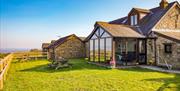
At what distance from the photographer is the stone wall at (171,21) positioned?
65.0 feet

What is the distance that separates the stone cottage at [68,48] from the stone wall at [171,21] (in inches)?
549

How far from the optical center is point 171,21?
20641mm

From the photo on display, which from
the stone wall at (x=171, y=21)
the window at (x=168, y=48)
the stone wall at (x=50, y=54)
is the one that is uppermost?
the stone wall at (x=171, y=21)

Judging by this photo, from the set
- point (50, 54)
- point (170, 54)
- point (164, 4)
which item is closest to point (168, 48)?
point (170, 54)

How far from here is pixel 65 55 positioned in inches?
1147

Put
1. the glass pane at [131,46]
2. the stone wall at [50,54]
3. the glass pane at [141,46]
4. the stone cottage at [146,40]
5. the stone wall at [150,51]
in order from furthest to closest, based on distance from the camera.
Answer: the stone wall at [50,54]
the glass pane at [131,46]
the glass pane at [141,46]
the stone wall at [150,51]
the stone cottage at [146,40]

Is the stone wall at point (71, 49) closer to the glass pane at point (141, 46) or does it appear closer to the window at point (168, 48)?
the glass pane at point (141, 46)

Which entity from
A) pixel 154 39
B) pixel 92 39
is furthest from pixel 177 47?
pixel 92 39

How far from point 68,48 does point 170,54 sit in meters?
16.9

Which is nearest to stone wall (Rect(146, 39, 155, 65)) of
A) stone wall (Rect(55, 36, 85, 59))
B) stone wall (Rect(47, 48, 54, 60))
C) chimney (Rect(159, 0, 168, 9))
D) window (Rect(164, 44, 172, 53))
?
window (Rect(164, 44, 172, 53))

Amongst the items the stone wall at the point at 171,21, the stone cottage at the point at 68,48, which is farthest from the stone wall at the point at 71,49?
the stone wall at the point at 171,21

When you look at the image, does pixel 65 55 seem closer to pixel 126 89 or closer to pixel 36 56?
pixel 36 56

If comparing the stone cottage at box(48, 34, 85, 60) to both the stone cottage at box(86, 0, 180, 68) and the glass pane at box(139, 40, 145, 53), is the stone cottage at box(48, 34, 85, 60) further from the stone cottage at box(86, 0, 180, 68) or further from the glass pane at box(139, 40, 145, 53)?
the glass pane at box(139, 40, 145, 53)

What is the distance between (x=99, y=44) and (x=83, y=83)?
9660 millimetres
